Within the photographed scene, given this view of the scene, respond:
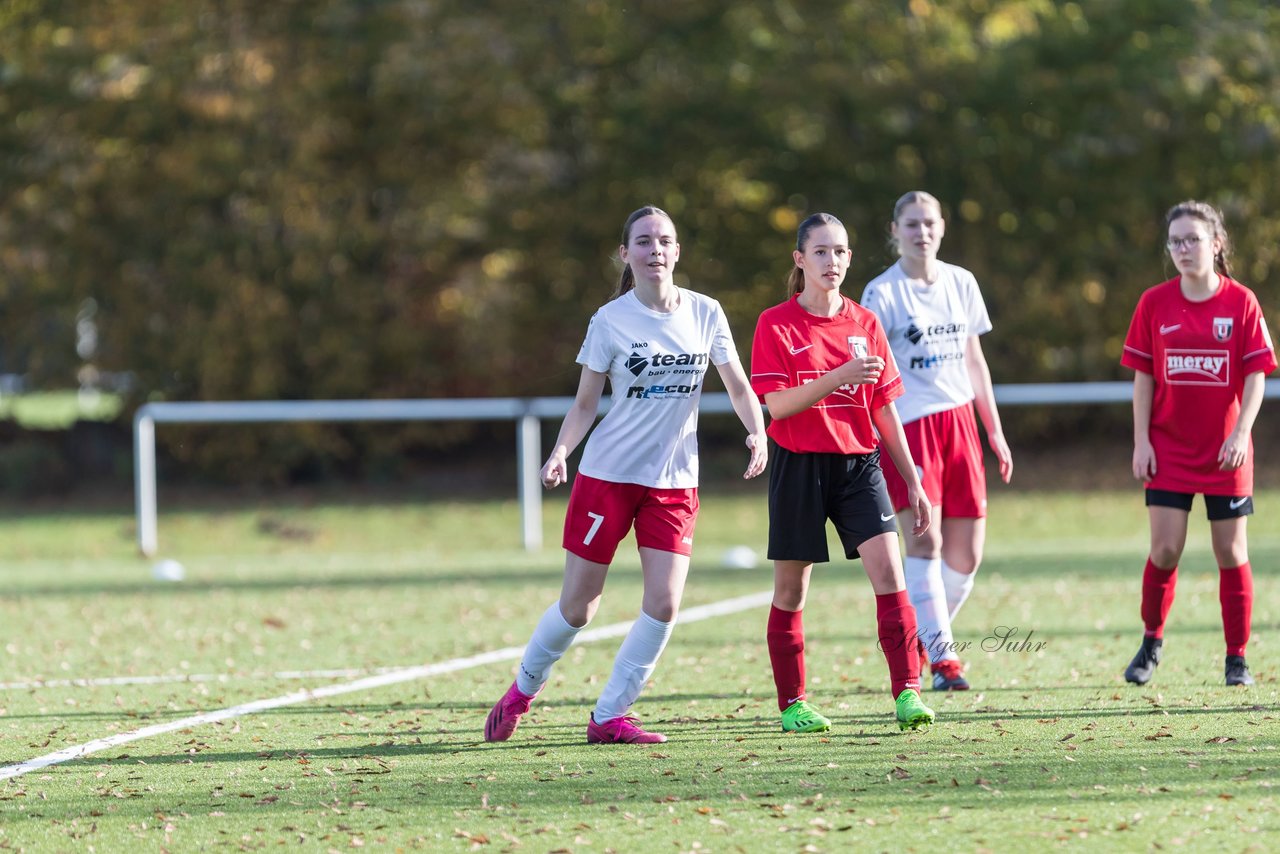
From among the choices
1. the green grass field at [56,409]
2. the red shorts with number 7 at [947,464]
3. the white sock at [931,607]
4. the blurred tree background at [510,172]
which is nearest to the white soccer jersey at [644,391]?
the red shorts with number 7 at [947,464]

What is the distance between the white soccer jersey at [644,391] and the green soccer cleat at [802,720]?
0.91 metres

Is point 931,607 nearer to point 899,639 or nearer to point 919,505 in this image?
point 919,505

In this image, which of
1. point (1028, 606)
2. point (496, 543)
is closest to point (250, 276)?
point (496, 543)

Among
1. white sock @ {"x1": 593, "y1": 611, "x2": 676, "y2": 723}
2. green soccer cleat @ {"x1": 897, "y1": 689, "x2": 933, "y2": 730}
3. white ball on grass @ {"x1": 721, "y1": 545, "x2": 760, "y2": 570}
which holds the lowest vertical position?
white ball on grass @ {"x1": 721, "y1": 545, "x2": 760, "y2": 570}

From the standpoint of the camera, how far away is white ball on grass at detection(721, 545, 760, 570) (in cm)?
1351

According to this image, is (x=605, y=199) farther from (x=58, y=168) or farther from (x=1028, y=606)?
(x=1028, y=606)

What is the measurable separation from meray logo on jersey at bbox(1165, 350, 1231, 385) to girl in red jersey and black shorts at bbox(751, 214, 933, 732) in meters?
1.41

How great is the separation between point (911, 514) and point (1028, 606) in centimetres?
355

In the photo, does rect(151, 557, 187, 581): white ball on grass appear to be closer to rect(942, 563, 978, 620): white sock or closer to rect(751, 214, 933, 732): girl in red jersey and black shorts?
rect(942, 563, 978, 620): white sock

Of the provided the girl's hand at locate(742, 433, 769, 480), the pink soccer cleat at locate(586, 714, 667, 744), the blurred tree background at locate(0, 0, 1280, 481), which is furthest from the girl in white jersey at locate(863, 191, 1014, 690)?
the blurred tree background at locate(0, 0, 1280, 481)

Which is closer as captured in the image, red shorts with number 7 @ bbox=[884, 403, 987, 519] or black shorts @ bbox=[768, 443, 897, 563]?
black shorts @ bbox=[768, 443, 897, 563]

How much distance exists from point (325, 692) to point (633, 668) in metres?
2.02

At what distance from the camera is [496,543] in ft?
54.5

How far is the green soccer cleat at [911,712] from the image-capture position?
19.1 ft
